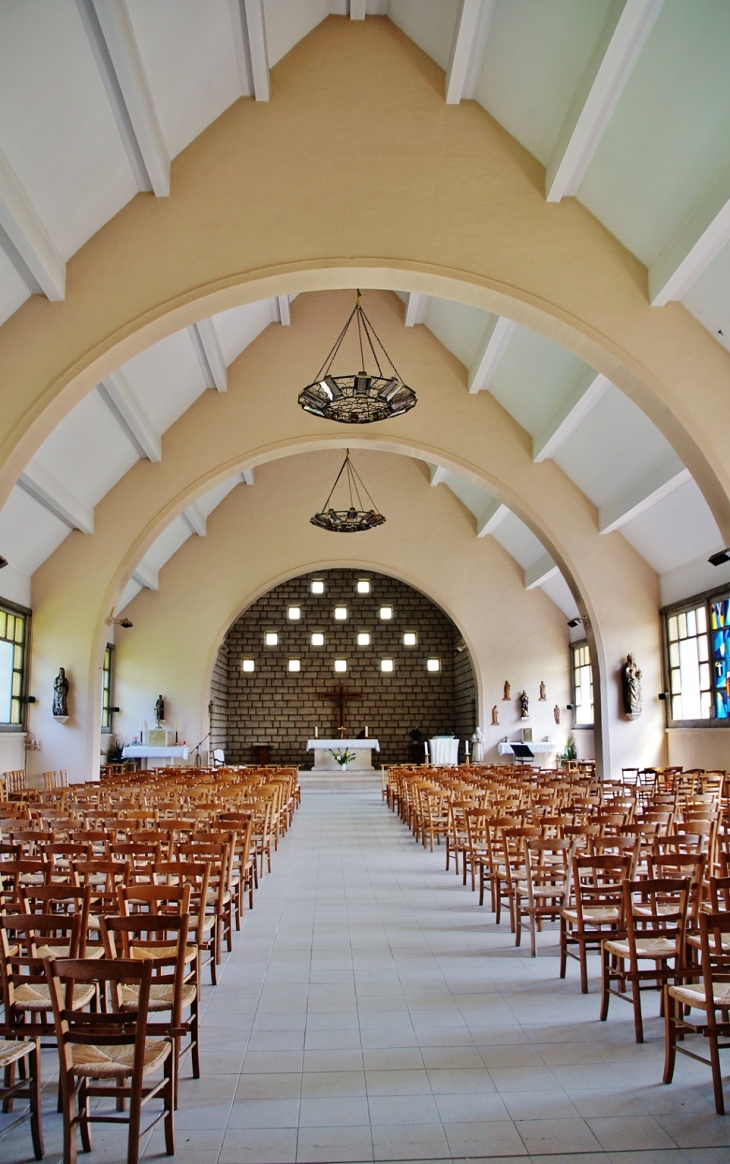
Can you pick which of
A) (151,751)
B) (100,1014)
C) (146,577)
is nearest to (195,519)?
(146,577)

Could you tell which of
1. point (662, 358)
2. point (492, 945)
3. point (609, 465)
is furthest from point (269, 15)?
point (492, 945)

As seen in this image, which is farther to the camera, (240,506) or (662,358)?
(240,506)

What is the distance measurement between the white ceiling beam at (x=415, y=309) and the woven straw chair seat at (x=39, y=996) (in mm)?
14993

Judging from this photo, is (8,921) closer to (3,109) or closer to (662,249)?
(3,109)

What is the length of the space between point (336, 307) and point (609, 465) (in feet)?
22.3

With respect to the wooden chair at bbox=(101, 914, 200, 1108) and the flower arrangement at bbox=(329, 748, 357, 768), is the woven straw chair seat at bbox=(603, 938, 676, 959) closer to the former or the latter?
the wooden chair at bbox=(101, 914, 200, 1108)

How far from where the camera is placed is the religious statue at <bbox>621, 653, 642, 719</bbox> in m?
17.8

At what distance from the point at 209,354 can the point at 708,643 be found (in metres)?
10.9

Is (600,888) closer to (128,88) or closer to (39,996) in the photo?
(39,996)

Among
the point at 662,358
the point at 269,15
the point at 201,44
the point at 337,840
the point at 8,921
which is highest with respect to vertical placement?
the point at 269,15

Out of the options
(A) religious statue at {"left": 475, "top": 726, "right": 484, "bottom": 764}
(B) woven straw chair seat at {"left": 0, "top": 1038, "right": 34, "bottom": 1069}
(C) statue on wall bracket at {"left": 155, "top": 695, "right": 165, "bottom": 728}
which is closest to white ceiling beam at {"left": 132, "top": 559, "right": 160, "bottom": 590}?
(C) statue on wall bracket at {"left": 155, "top": 695, "right": 165, "bottom": 728}

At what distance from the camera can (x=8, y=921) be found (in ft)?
11.9

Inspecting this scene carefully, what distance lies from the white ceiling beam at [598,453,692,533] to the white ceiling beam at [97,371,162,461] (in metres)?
9.15

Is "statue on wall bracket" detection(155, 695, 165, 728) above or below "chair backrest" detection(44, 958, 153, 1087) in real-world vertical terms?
above
